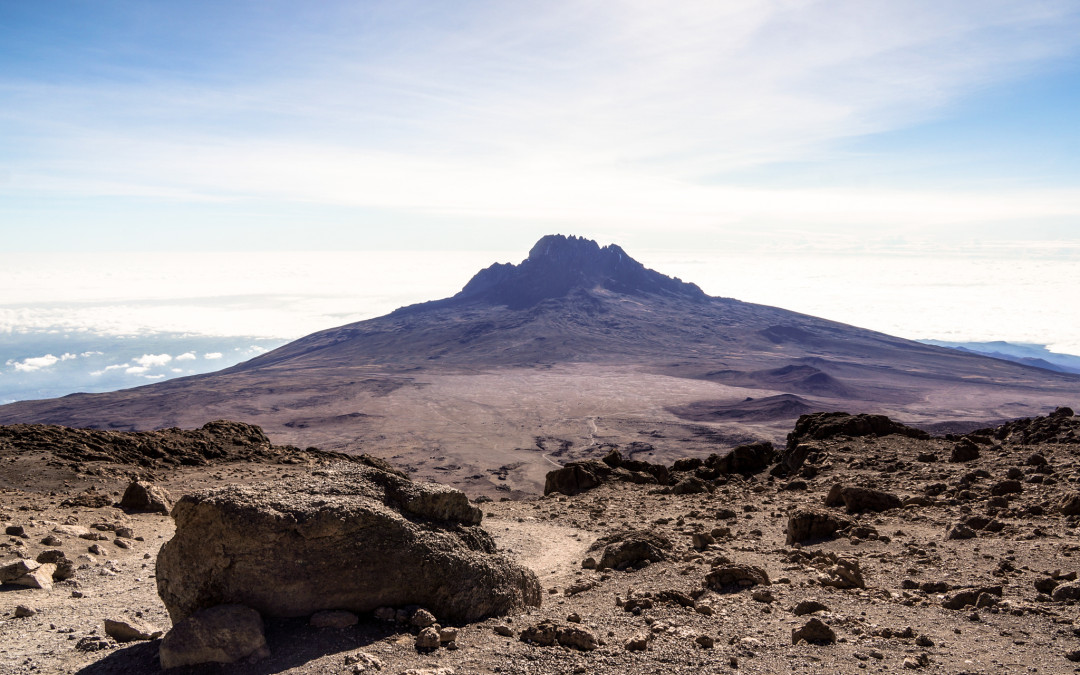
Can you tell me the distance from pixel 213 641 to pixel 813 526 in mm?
8778

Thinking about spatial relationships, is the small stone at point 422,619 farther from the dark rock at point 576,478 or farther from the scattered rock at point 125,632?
the dark rock at point 576,478

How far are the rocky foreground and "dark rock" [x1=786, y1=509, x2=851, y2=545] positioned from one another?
3 cm

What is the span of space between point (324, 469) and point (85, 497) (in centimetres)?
863

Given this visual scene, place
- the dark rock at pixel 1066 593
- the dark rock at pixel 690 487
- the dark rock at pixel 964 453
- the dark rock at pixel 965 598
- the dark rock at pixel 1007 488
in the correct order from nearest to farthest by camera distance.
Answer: the dark rock at pixel 1066 593 → the dark rock at pixel 965 598 → the dark rock at pixel 1007 488 → the dark rock at pixel 964 453 → the dark rock at pixel 690 487

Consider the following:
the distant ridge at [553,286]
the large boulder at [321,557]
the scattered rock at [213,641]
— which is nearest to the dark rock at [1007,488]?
the large boulder at [321,557]

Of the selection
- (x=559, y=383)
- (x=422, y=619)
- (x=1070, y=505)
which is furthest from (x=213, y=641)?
(x=559, y=383)

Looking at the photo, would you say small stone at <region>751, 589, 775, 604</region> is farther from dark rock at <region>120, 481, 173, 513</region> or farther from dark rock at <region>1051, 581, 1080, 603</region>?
dark rock at <region>120, 481, 173, 513</region>

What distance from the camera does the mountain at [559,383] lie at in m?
76.6

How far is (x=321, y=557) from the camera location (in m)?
6.60

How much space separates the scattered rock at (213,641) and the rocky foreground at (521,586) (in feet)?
0.05

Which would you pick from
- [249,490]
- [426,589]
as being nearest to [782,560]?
[426,589]

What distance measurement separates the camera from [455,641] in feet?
20.5

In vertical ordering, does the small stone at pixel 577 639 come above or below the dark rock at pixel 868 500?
above

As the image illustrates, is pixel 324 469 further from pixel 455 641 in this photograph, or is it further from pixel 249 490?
pixel 455 641
